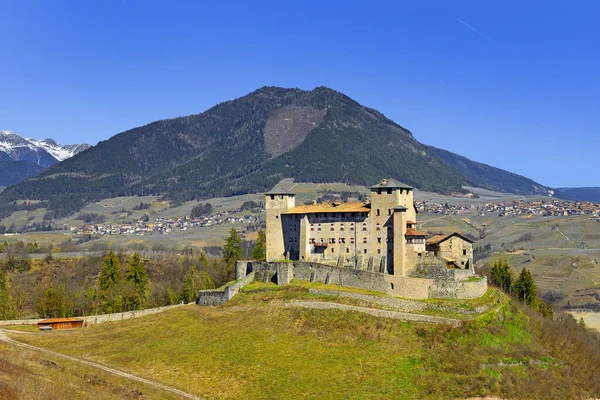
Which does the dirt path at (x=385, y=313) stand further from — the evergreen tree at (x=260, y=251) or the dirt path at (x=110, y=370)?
the evergreen tree at (x=260, y=251)

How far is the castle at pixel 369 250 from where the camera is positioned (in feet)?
251

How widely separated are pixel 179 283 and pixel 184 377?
60663 mm

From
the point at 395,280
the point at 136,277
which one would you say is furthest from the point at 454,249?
the point at 136,277

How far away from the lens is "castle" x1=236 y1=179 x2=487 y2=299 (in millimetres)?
76500

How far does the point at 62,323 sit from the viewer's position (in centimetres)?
8069

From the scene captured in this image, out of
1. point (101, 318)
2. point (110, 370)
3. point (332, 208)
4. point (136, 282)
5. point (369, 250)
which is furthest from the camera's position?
point (136, 282)

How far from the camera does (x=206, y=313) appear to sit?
7925 centimetres

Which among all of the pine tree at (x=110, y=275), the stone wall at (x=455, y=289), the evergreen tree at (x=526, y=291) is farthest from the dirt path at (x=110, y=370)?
the evergreen tree at (x=526, y=291)

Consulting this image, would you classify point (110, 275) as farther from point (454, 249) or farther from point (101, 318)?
point (454, 249)

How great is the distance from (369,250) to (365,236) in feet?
6.44

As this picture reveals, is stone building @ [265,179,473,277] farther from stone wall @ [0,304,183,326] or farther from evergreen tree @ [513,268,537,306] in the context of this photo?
evergreen tree @ [513,268,537,306]

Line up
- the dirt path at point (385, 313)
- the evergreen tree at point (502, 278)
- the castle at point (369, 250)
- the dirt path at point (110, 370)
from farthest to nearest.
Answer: the evergreen tree at point (502, 278)
the castle at point (369, 250)
the dirt path at point (385, 313)
the dirt path at point (110, 370)

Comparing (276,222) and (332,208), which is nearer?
(332,208)

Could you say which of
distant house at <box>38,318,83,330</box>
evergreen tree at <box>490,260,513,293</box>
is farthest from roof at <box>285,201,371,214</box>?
distant house at <box>38,318,83,330</box>
